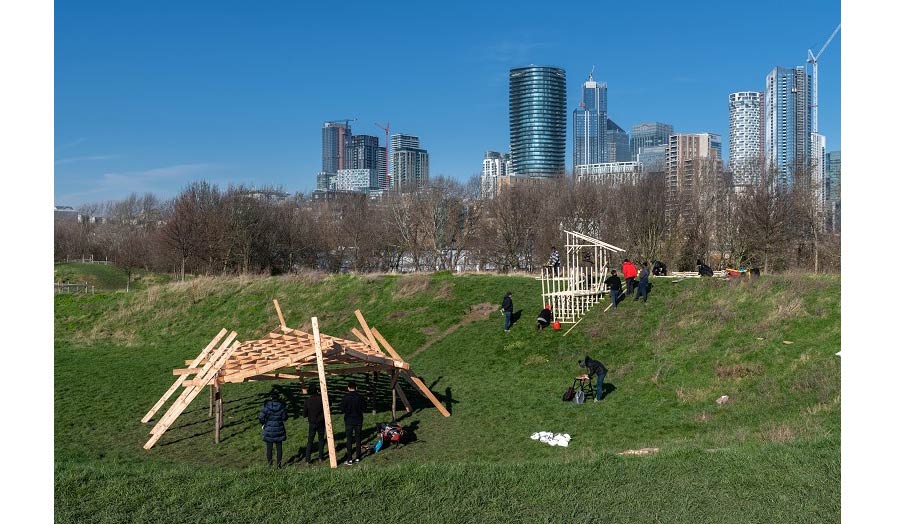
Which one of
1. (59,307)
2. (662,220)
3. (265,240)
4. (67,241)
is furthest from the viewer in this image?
(67,241)

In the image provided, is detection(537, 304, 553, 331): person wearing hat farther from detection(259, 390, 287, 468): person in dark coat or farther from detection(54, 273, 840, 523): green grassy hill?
detection(259, 390, 287, 468): person in dark coat

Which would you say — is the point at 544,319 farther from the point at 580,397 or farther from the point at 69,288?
the point at 69,288

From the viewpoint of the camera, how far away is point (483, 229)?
203 ft

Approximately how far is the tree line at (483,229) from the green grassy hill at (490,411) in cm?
2171

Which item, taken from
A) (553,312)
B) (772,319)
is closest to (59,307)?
(553,312)

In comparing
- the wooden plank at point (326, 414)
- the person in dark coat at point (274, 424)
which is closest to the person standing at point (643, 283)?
the wooden plank at point (326, 414)

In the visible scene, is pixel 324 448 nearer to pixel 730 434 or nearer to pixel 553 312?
pixel 730 434

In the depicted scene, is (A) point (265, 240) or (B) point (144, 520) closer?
(B) point (144, 520)

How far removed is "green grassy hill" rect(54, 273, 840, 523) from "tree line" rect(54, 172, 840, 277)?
2171cm

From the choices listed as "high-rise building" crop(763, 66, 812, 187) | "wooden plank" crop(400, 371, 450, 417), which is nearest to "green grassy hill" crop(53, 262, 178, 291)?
"wooden plank" crop(400, 371, 450, 417)

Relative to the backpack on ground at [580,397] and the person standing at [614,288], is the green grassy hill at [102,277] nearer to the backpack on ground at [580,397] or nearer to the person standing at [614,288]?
the person standing at [614,288]

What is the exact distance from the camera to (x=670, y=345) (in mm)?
22875

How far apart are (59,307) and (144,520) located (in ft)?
104

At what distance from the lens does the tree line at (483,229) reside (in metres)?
50.9
